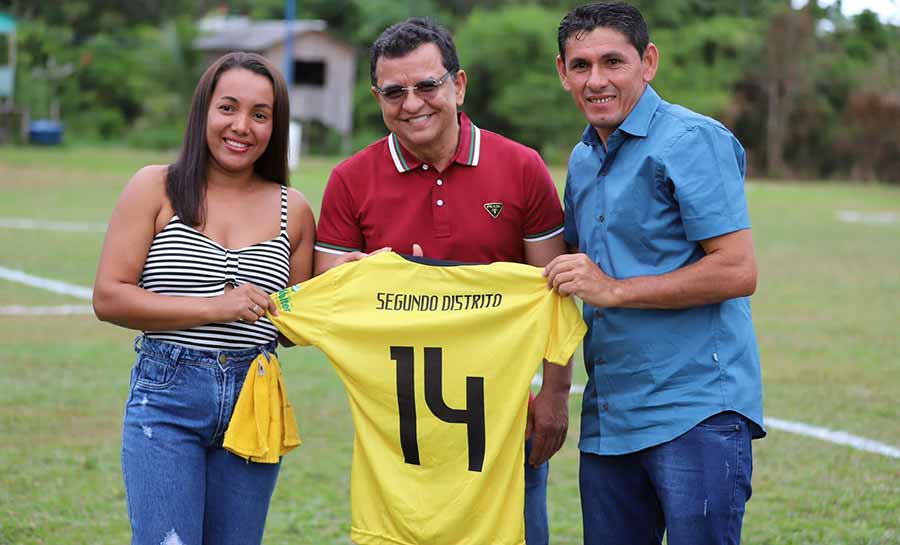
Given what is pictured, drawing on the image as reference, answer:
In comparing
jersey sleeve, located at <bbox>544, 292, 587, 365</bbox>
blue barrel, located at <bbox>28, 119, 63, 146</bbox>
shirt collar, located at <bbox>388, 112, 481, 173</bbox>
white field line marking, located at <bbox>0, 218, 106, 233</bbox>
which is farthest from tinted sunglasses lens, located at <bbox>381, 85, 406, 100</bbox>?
blue barrel, located at <bbox>28, 119, 63, 146</bbox>

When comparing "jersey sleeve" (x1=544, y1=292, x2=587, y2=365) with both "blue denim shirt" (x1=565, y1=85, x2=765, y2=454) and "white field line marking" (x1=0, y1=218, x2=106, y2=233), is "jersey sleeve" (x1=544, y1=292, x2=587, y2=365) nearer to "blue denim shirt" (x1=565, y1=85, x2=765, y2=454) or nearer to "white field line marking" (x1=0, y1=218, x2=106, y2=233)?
"blue denim shirt" (x1=565, y1=85, x2=765, y2=454)

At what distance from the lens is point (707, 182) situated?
359 cm

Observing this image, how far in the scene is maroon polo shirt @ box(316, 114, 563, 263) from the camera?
4066 mm

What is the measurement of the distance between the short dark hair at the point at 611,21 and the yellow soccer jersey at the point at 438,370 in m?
0.85

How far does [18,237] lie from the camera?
708 inches

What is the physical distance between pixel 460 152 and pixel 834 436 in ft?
16.4

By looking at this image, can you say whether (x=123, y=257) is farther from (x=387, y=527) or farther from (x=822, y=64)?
(x=822, y=64)

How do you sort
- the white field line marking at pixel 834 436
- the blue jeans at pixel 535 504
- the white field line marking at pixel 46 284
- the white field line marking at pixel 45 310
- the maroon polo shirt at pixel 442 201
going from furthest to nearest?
the white field line marking at pixel 46 284, the white field line marking at pixel 45 310, the white field line marking at pixel 834 436, the blue jeans at pixel 535 504, the maroon polo shirt at pixel 442 201

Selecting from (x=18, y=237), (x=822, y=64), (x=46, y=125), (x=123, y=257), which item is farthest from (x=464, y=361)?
(x=822, y=64)

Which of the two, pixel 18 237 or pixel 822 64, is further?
pixel 822 64

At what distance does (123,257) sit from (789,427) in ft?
19.3

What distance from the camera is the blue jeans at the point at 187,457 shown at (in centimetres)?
367

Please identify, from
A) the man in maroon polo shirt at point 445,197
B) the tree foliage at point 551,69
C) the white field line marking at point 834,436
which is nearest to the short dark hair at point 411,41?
the man in maroon polo shirt at point 445,197

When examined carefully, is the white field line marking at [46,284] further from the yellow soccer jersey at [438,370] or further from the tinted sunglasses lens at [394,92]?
the tinted sunglasses lens at [394,92]
